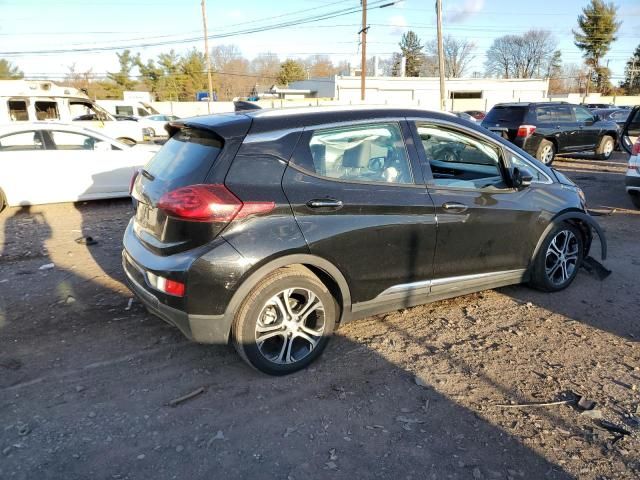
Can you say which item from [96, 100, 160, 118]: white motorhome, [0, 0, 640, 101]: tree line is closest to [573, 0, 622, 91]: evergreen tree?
[0, 0, 640, 101]: tree line

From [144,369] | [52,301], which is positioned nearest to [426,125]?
[144,369]

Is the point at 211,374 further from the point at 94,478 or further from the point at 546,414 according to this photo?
the point at 546,414

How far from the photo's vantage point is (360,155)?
11.4 feet

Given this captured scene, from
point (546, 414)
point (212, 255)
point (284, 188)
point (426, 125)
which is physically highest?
point (426, 125)

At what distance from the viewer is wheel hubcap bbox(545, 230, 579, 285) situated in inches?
180

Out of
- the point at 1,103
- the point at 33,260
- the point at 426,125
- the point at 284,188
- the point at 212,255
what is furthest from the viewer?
the point at 1,103

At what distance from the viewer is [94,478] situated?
7.86ft

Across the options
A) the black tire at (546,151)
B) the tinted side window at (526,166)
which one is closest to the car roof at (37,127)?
the tinted side window at (526,166)

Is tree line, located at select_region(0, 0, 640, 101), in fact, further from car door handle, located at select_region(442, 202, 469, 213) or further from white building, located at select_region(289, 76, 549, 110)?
car door handle, located at select_region(442, 202, 469, 213)

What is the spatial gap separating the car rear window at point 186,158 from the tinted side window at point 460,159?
1.61 metres

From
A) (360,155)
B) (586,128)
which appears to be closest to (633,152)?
(360,155)

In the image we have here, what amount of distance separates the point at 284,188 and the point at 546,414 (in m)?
2.11

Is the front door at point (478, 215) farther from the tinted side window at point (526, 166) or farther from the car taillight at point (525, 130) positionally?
the car taillight at point (525, 130)

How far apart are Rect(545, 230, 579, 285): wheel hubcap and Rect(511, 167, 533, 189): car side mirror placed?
78 cm
